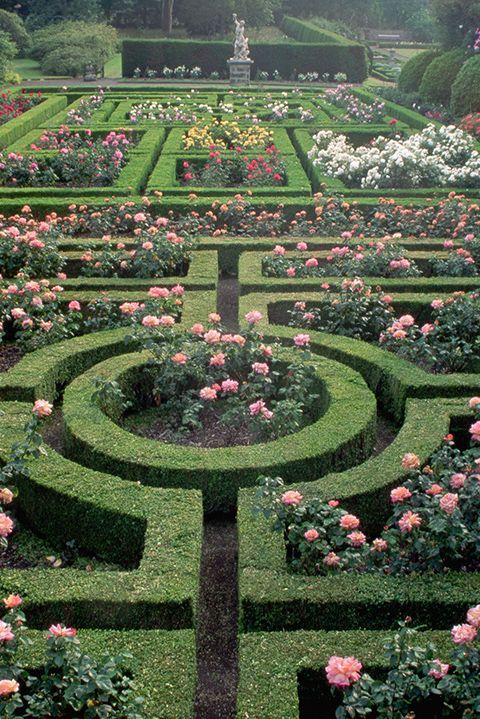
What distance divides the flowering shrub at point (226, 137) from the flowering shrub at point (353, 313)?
9.06m

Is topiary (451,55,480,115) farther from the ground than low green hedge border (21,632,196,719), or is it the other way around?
topiary (451,55,480,115)

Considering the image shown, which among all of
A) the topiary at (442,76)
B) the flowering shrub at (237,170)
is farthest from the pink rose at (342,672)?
the topiary at (442,76)

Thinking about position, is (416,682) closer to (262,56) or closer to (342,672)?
(342,672)

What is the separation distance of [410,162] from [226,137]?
17.1 ft

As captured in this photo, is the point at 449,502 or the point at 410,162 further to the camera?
the point at 410,162

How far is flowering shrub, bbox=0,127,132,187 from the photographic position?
45.8ft

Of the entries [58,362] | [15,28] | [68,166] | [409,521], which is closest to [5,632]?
[409,521]

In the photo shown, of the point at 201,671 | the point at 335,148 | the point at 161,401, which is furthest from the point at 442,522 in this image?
the point at 335,148

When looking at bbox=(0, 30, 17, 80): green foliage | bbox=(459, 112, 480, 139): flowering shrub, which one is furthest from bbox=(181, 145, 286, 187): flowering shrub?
bbox=(0, 30, 17, 80): green foliage

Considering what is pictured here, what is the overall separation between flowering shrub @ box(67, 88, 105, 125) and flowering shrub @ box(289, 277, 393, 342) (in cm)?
1299

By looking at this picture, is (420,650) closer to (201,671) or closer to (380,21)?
(201,671)

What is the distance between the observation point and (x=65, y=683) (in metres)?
3.60

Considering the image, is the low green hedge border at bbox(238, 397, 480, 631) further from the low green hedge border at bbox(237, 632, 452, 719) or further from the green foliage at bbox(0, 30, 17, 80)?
the green foliage at bbox(0, 30, 17, 80)

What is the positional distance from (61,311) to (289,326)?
238cm
